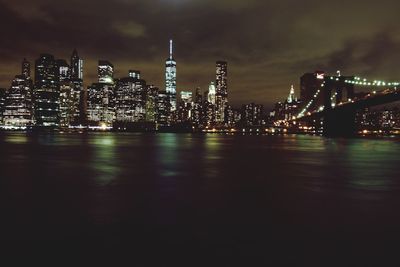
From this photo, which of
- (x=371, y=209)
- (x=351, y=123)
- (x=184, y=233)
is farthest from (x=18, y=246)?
(x=351, y=123)

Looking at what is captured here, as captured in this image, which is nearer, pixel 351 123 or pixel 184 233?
pixel 184 233

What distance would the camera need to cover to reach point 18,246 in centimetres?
691

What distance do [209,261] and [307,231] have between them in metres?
2.61

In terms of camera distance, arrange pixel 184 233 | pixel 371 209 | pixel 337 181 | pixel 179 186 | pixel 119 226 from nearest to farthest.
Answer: pixel 184 233, pixel 119 226, pixel 371 209, pixel 179 186, pixel 337 181

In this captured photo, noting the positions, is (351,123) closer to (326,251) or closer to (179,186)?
(179,186)

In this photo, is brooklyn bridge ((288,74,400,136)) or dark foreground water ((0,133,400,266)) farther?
brooklyn bridge ((288,74,400,136))

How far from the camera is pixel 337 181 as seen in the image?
17.6 m

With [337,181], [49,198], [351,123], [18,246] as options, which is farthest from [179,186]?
[351,123]

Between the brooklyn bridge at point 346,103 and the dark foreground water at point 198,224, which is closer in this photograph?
the dark foreground water at point 198,224

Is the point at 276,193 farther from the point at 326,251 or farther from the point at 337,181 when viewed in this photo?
the point at 326,251

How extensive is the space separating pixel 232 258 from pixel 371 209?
221 inches

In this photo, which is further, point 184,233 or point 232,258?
point 184,233

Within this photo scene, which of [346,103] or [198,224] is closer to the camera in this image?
[198,224]

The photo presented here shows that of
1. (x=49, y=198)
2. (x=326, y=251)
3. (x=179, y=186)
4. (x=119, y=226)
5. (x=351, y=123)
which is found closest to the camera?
(x=326, y=251)
